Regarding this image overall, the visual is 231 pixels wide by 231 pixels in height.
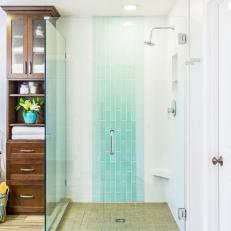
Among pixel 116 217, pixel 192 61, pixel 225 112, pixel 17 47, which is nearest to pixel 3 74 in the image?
pixel 17 47

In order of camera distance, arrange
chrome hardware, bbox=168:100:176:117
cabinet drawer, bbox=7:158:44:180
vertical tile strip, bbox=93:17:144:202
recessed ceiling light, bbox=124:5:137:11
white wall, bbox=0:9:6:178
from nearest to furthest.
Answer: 1. vertical tile strip, bbox=93:17:144:202
2. chrome hardware, bbox=168:100:176:117
3. recessed ceiling light, bbox=124:5:137:11
4. cabinet drawer, bbox=7:158:44:180
5. white wall, bbox=0:9:6:178

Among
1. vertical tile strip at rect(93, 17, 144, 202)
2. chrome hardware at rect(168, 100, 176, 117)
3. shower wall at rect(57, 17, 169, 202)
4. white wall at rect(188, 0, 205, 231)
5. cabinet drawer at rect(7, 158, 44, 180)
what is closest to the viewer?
white wall at rect(188, 0, 205, 231)

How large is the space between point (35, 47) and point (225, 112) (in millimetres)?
2549

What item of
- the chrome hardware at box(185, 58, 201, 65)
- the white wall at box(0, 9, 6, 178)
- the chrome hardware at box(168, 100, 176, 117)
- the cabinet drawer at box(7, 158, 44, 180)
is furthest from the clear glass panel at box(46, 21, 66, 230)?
the chrome hardware at box(185, 58, 201, 65)

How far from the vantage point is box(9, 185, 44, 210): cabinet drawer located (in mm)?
4000

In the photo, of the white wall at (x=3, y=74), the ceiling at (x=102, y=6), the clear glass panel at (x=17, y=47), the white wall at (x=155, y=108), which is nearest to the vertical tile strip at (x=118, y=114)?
the white wall at (x=155, y=108)

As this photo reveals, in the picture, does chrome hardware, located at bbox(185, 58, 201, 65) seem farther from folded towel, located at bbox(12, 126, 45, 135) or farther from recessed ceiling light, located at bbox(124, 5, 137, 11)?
folded towel, located at bbox(12, 126, 45, 135)

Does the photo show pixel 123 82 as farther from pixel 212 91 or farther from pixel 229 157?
pixel 229 157

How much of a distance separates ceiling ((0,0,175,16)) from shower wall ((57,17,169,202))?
154mm

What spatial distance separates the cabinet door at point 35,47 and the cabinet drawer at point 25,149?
31.6 inches

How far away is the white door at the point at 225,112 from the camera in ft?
7.59

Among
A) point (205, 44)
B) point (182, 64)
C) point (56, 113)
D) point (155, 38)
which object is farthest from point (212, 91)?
point (56, 113)

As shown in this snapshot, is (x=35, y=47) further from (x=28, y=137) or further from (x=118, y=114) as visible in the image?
(x=118, y=114)

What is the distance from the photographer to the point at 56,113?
353cm
